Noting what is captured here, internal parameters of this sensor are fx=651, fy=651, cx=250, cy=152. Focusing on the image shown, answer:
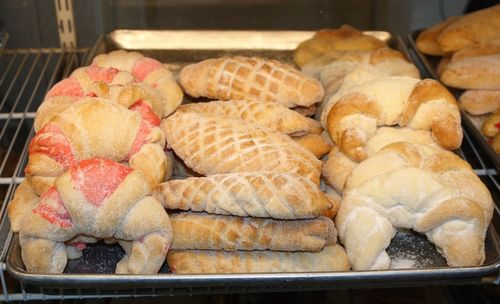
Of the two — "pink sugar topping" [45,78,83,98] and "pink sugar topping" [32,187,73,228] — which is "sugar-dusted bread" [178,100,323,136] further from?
"pink sugar topping" [32,187,73,228]

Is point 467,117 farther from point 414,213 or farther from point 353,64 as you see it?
point 414,213

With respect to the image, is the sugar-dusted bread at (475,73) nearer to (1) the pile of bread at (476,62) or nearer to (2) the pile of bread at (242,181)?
(1) the pile of bread at (476,62)

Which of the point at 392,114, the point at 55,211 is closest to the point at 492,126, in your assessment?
the point at 392,114

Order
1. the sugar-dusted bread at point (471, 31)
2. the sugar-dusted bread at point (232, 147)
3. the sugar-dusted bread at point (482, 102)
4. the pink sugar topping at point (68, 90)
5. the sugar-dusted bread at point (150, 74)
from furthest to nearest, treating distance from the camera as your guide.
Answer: the sugar-dusted bread at point (471, 31) < the sugar-dusted bread at point (482, 102) < the sugar-dusted bread at point (150, 74) < the pink sugar topping at point (68, 90) < the sugar-dusted bread at point (232, 147)

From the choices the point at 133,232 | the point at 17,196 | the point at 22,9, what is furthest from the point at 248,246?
the point at 22,9

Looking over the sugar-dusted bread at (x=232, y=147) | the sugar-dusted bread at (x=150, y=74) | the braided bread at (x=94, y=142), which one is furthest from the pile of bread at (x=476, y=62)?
the braided bread at (x=94, y=142)

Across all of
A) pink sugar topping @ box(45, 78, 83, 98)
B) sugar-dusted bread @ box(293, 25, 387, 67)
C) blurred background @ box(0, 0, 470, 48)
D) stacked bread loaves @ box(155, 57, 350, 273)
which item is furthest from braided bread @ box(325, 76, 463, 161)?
blurred background @ box(0, 0, 470, 48)
